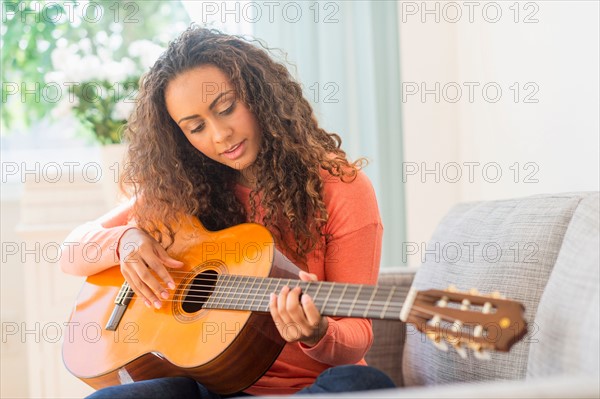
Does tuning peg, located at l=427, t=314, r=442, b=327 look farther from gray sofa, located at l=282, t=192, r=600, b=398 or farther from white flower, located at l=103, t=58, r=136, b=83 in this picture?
white flower, located at l=103, t=58, r=136, b=83

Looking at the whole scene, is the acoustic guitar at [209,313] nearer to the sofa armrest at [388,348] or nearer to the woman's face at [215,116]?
the woman's face at [215,116]

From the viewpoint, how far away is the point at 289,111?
1562 millimetres

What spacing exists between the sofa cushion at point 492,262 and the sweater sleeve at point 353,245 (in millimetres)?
166

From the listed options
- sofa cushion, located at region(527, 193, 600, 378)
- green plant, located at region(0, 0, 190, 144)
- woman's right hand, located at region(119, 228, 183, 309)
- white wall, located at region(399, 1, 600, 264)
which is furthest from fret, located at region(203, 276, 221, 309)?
green plant, located at region(0, 0, 190, 144)

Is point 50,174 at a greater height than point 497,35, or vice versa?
point 497,35

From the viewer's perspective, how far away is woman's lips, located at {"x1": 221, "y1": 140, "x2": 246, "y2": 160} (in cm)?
148

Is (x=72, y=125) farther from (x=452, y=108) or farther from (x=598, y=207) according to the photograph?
(x=598, y=207)

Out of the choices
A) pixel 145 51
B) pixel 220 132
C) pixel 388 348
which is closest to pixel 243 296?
pixel 220 132

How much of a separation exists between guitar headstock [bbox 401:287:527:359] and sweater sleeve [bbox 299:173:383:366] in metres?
0.40

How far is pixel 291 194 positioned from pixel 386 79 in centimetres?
120

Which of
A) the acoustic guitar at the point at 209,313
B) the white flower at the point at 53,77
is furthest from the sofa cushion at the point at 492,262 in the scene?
the white flower at the point at 53,77

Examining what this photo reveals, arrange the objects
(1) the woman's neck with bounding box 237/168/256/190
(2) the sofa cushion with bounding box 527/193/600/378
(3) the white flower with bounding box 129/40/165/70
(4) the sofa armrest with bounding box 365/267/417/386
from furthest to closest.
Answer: (3) the white flower with bounding box 129/40/165/70 < (4) the sofa armrest with bounding box 365/267/417/386 < (1) the woman's neck with bounding box 237/168/256/190 < (2) the sofa cushion with bounding box 527/193/600/378

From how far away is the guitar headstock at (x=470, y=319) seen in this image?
887mm

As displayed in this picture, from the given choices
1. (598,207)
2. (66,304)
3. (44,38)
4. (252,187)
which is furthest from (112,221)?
(44,38)
